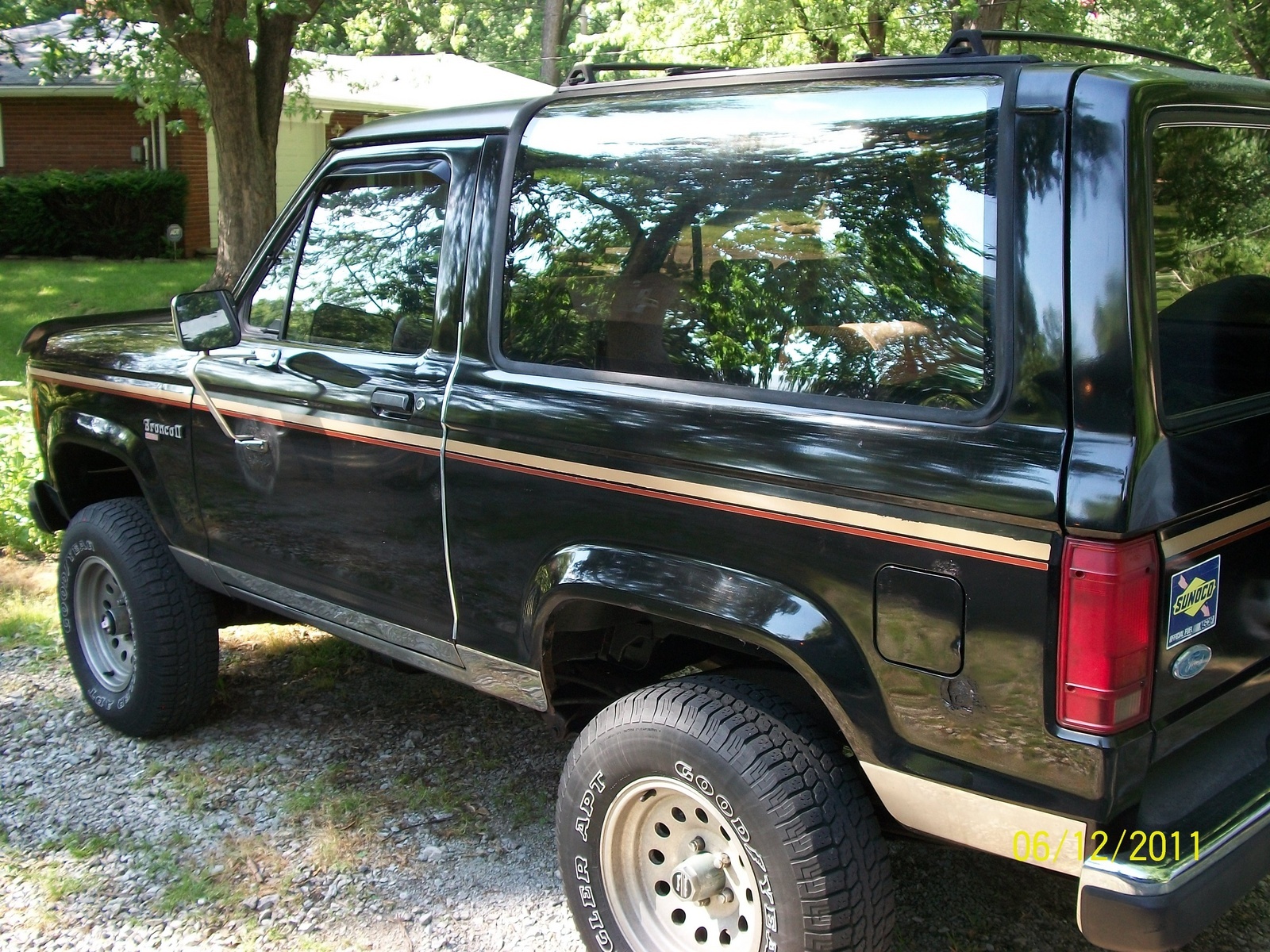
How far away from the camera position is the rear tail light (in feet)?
6.52

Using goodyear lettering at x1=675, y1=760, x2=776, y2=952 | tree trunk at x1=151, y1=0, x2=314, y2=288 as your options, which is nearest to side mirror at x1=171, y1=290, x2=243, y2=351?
goodyear lettering at x1=675, y1=760, x2=776, y2=952

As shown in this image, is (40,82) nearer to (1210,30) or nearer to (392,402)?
(1210,30)

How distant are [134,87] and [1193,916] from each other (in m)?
12.7

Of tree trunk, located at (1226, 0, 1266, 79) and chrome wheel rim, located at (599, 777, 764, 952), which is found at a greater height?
tree trunk, located at (1226, 0, 1266, 79)

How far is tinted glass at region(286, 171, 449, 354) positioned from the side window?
47 millimetres

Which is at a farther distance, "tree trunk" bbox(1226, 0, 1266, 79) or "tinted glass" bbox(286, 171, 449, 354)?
"tree trunk" bbox(1226, 0, 1266, 79)

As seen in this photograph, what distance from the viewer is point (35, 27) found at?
21.8 meters

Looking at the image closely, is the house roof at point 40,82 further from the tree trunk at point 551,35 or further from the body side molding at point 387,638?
the body side molding at point 387,638

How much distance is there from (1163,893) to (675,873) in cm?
100

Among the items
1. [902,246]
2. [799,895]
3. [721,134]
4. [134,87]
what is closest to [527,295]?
[721,134]

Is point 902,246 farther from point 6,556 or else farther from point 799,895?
point 6,556

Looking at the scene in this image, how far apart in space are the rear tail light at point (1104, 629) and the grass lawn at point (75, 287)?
1121 cm

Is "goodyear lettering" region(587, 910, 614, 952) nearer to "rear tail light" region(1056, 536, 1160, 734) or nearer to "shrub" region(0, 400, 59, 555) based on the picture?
"rear tail light" region(1056, 536, 1160, 734)
